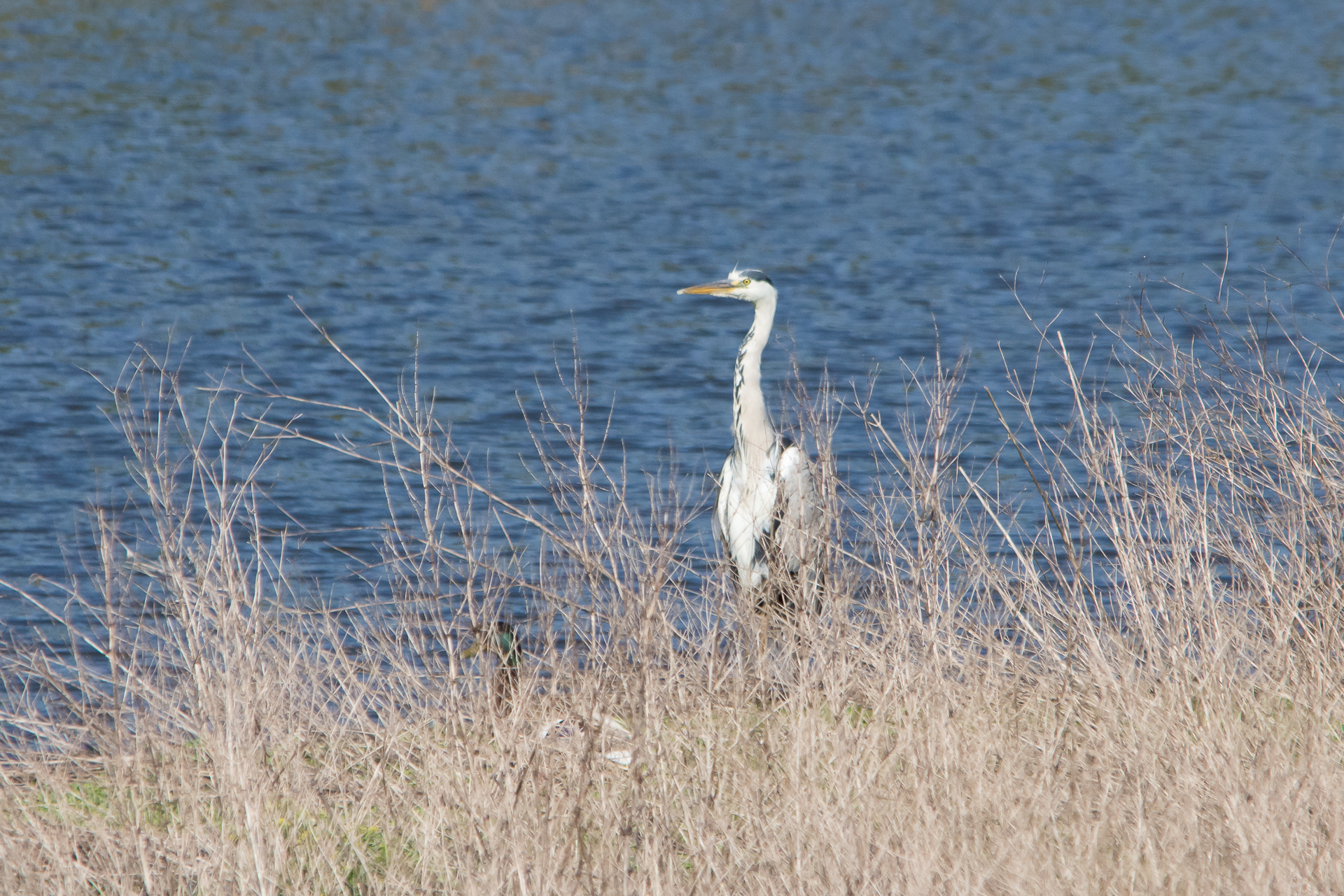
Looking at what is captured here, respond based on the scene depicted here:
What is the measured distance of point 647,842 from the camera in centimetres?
395

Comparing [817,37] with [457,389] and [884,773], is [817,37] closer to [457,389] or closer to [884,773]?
[457,389]

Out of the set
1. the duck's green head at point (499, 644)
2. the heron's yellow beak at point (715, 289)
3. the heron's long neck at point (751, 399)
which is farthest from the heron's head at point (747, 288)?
the duck's green head at point (499, 644)

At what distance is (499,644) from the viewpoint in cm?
470

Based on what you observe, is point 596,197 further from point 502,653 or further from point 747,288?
point 502,653

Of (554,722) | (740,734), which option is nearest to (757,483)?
(740,734)

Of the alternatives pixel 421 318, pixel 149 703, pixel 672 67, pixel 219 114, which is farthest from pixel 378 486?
pixel 672 67

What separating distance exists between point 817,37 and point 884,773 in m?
22.8

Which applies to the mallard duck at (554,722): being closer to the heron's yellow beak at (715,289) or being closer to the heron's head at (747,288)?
the heron's head at (747,288)

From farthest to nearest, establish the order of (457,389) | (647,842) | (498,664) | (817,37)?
(817,37) → (457,389) → (498,664) → (647,842)

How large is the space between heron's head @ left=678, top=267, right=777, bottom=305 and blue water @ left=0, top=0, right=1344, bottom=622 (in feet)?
1.55

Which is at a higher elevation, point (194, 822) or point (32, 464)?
point (194, 822)

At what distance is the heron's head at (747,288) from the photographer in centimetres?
785

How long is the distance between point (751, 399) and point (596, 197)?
32.8 feet

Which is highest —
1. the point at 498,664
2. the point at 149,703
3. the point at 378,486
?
the point at 149,703
